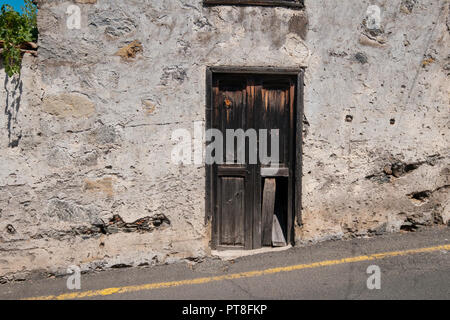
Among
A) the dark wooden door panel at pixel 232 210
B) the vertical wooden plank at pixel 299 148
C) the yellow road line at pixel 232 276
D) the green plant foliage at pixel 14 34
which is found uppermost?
the green plant foliage at pixel 14 34

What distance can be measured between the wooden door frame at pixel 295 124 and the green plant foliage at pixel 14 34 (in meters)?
1.89

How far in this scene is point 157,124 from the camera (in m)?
3.66

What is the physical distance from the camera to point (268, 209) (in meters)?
4.08

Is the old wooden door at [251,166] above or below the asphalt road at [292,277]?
above

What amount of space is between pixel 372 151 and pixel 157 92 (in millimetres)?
2598

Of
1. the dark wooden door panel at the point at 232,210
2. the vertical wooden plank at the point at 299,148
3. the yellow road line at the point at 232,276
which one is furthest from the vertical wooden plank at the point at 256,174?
the yellow road line at the point at 232,276

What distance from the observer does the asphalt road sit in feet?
10.1

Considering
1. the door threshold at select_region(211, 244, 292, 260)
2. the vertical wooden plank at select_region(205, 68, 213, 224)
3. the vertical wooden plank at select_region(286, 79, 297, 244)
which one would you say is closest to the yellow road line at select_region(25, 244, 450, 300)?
the door threshold at select_region(211, 244, 292, 260)

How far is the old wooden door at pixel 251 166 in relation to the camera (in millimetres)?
3900

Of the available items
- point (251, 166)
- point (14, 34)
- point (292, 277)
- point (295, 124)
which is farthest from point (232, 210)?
point (14, 34)

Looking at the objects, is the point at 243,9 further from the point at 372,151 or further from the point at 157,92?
the point at 372,151

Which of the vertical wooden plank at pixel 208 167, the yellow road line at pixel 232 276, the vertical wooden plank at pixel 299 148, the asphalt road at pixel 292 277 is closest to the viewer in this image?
the asphalt road at pixel 292 277

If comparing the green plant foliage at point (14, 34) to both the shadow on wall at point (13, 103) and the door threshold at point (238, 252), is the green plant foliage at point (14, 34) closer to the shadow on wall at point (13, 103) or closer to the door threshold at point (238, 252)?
the shadow on wall at point (13, 103)

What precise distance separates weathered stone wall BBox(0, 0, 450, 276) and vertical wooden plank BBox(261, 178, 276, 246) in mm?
391
